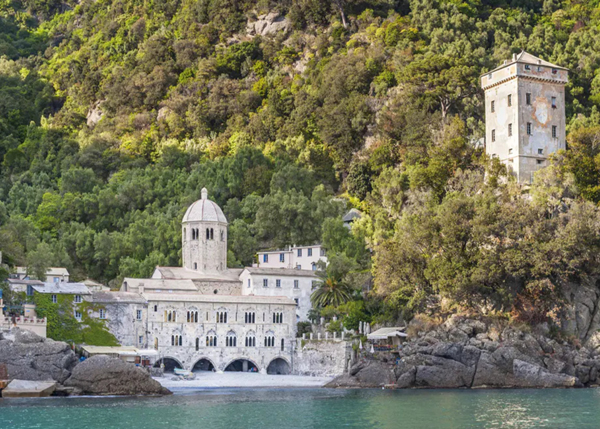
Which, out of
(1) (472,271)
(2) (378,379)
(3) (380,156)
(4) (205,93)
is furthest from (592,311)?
(4) (205,93)

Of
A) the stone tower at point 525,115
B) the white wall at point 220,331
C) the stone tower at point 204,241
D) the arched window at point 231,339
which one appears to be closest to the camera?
the white wall at point 220,331

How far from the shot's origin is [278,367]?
252ft

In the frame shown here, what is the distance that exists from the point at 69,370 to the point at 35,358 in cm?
204

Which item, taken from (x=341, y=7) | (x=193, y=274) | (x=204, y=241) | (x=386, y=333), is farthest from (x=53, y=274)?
(x=341, y=7)

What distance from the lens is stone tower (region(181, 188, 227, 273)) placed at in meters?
79.9

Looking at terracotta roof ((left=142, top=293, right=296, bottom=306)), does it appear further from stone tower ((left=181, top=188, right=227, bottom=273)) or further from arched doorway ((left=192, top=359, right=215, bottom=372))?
stone tower ((left=181, top=188, right=227, bottom=273))

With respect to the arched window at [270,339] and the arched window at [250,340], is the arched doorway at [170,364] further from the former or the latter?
the arched window at [270,339]

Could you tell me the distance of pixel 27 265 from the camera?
76.4 m

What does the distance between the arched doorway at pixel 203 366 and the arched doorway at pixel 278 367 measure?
161 inches

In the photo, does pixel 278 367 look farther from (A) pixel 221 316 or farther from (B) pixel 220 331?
(A) pixel 221 316

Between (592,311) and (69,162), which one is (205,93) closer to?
(69,162)

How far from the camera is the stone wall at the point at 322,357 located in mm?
72750

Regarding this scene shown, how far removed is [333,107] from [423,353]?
34.3 metres

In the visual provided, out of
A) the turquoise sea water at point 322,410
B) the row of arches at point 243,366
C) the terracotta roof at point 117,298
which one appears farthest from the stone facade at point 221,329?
the turquoise sea water at point 322,410
